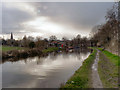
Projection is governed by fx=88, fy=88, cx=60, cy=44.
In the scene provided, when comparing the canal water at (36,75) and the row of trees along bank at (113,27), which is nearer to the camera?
the canal water at (36,75)

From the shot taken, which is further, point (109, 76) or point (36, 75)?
point (36, 75)

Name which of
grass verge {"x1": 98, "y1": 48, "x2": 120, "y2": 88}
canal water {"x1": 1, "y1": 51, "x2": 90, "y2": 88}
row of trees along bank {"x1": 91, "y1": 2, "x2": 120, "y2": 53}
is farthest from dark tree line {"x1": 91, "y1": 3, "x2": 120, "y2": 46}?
canal water {"x1": 1, "y1": 51, "x2": 90, "y2": 88}

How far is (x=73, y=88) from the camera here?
5180 mm

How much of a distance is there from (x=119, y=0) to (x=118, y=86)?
32.1 ft

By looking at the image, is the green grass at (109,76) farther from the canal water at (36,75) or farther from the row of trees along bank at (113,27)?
the row of trees along bank at (113,27)

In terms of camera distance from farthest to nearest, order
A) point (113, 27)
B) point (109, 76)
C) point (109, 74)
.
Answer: point (113, 27), point (109, 74), point (109, 76)

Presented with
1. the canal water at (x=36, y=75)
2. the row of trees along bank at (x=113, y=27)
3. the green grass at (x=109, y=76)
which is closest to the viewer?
the green grass at (x=109, y=76)

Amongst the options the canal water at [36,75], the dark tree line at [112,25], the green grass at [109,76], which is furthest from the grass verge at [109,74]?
the dark tree line at [112,25]

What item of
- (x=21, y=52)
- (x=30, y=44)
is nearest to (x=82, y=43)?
(x=30, y=44)

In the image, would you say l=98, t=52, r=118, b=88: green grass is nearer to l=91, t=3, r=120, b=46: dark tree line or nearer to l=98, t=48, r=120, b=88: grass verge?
l=98, t=48, r=120, b=88: grass verge

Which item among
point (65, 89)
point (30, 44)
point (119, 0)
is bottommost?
point (65, 89)

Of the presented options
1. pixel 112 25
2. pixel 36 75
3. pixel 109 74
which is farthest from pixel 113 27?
pixel 36 75

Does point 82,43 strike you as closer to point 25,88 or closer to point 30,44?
point 30,44

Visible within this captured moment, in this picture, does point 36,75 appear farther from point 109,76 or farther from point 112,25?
point 112,25
